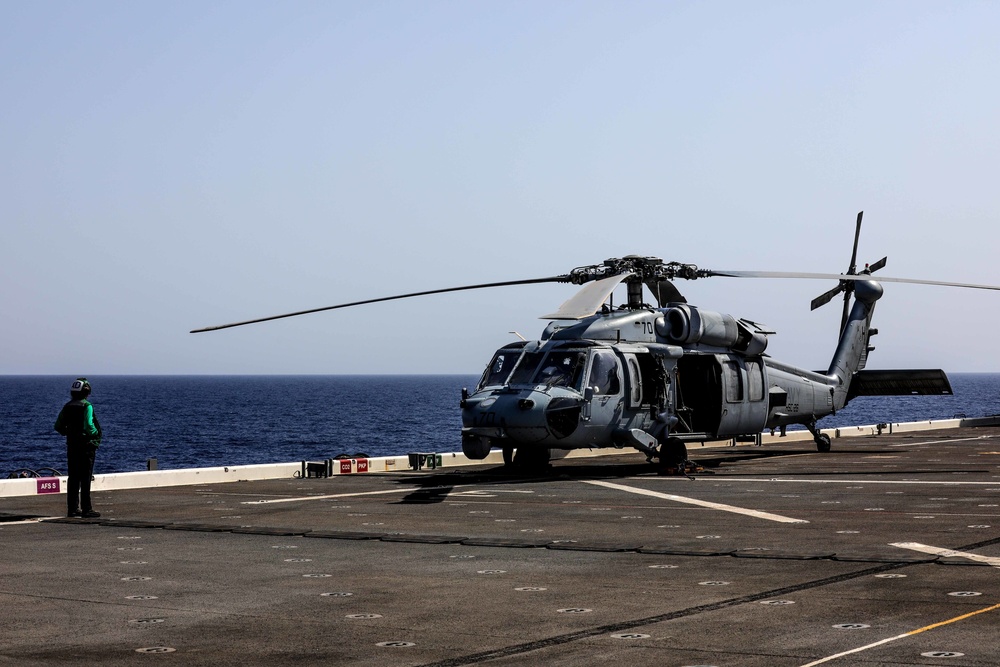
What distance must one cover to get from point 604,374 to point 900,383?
570 inches

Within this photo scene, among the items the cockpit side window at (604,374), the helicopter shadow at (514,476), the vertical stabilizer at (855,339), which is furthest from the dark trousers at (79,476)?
the vertical stabilizer at (855,339)

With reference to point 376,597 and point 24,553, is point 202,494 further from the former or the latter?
point 376,597

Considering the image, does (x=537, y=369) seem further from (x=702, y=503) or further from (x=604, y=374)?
(x=702, y=503)

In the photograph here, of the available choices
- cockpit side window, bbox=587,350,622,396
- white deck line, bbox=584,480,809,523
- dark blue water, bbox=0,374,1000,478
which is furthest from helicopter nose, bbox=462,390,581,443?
dark blue water, bbox=0,374,1000,478

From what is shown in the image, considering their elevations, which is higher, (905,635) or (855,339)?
(855,339)

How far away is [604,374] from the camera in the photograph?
2598 centimetres

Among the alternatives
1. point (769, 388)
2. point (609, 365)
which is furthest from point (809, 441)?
point (609, 365)

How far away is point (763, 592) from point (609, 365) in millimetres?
15436

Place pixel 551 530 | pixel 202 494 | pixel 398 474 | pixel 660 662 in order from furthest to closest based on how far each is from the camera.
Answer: pixel 398 474
pixel 202 494
pixel 551 530
pixel 660 662

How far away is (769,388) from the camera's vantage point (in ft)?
103

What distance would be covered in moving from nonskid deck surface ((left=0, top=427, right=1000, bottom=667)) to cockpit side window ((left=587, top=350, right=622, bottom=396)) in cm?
347

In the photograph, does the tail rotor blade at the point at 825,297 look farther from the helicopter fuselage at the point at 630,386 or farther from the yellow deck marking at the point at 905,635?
the yellow deck marking at the point at 905,635

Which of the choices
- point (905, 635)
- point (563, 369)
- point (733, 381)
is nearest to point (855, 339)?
point (733, 381)

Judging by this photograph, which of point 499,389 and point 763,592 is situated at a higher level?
point 499,389
